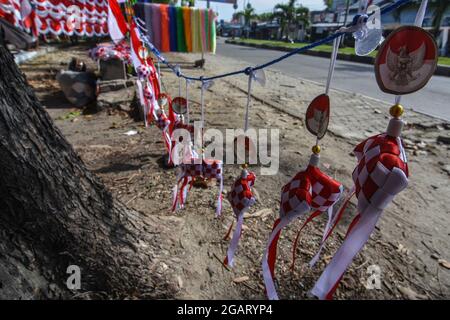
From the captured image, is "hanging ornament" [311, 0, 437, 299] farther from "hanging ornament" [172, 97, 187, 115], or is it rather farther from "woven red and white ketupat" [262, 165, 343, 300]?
"hanging ornament" [172, 97, 187, 115]

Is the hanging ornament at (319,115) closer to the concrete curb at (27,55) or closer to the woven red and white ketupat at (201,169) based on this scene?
the woven red and white ketupat at (201,169)

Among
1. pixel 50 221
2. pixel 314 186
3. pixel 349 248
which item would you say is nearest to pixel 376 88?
Answer: pixel 314 186

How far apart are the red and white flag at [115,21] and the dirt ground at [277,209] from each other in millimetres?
1444

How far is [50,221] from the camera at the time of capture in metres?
1.42

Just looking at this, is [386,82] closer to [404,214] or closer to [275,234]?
[275,234]


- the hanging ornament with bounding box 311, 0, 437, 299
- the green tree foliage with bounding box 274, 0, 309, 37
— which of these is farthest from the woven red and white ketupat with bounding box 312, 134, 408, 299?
the green tree foliage with bounding box 274, 0, 309, 37

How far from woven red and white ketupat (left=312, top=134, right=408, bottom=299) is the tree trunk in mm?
1033

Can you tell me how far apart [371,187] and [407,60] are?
0.43 metres

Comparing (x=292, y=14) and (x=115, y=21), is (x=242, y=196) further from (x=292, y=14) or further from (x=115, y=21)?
(x=292, y=14)

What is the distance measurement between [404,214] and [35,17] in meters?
10.4

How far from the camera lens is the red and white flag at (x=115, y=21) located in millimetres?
2550

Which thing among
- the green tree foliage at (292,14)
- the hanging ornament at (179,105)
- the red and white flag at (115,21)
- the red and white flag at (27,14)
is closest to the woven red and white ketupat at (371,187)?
the hanging ornament at (179,105)

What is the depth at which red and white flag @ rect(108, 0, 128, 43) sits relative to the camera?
100 inches

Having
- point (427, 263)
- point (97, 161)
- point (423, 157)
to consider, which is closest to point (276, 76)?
point (423, 157)
